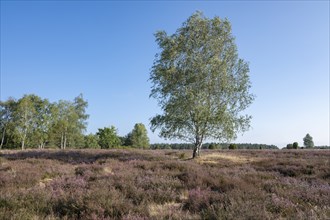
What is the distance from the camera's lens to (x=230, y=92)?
21391mm

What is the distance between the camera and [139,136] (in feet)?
240

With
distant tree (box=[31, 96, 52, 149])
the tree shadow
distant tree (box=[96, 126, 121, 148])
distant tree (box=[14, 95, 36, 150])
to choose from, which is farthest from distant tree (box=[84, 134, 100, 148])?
the tree shadow

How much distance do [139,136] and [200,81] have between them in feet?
176

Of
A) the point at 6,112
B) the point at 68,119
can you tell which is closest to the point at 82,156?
the point at 68,119

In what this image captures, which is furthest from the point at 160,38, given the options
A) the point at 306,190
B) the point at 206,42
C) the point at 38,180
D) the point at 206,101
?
the point at 306,190

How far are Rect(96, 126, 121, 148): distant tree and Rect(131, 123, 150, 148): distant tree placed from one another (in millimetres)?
4930

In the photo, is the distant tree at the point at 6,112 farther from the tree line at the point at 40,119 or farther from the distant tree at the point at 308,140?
the distant tree at the point at 308,140

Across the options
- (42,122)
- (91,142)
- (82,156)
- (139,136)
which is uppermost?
(42,122)

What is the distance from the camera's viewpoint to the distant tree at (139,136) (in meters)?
71.9

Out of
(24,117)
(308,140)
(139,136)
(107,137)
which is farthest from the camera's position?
(308,140)

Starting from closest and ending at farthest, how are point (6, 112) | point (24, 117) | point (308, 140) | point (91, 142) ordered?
point (24, 117) < point (6, 112) < point (91, 142) < point (308, 140)

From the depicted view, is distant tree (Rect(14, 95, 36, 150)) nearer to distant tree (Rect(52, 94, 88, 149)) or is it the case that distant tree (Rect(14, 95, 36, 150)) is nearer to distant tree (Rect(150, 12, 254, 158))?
distant tree (Rect(52, 94, 88, 149))

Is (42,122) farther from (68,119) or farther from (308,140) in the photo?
(308,140)

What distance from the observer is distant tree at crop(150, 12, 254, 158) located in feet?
68.4
